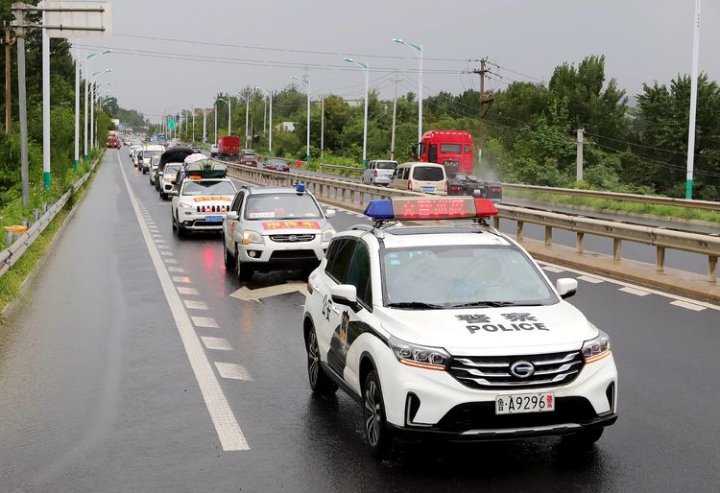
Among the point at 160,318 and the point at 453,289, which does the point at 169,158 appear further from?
the point at 453,289

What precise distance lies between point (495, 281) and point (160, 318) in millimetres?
6700

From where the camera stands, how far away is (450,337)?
6.60m

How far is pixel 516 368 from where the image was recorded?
21.0 feet

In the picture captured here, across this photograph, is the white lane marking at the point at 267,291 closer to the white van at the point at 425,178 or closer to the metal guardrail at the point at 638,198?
the metal guardrail at the point at 638,198

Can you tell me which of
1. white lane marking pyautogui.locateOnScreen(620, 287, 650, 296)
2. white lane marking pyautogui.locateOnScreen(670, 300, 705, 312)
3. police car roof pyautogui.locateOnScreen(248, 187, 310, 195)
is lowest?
white lane marking pyautogui.locateOnScreen(620, 287, 650, 296)

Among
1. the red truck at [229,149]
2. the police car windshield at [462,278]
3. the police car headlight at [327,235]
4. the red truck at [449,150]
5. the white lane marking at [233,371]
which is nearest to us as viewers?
the police car windshield at [462,278]

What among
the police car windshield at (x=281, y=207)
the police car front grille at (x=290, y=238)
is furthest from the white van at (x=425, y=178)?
the police car front grille at (x=290, y=238)

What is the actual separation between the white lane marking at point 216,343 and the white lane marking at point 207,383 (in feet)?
0.32

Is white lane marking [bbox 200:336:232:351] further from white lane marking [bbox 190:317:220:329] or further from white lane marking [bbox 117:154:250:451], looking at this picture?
white lane marking [bbox 190:317:220:329]

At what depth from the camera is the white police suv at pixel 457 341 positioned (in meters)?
6.43

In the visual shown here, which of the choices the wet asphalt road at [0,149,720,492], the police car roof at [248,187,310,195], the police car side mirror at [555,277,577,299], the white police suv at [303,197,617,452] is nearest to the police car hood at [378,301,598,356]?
the white police suv at [303,197,617,452]

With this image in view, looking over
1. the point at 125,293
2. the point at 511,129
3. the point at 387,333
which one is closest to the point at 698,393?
the point at 387,333

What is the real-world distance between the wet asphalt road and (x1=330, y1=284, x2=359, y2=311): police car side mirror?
3.21 feet

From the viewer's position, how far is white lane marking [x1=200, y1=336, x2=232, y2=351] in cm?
1127
